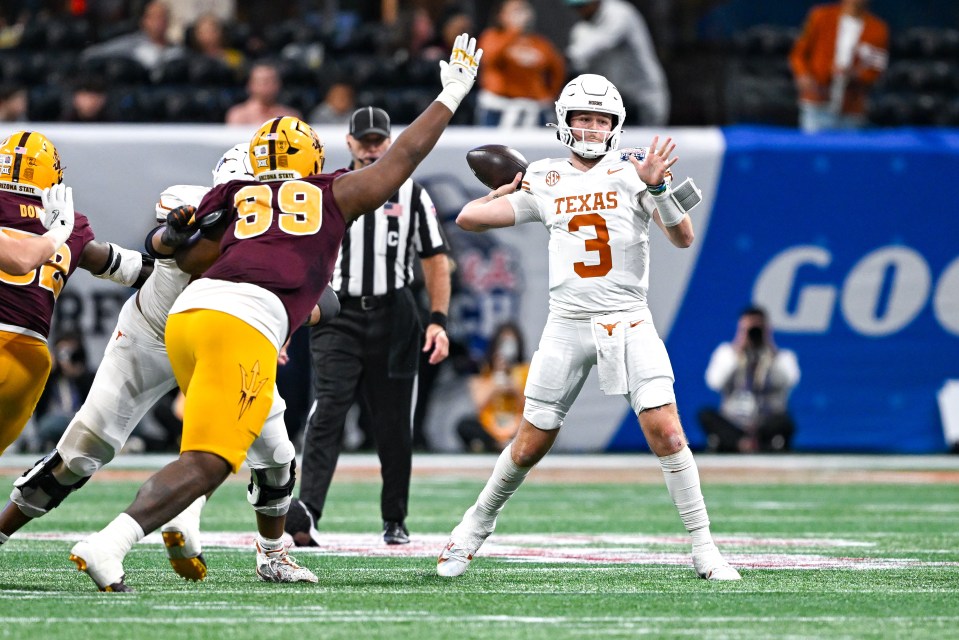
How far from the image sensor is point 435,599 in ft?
16.9

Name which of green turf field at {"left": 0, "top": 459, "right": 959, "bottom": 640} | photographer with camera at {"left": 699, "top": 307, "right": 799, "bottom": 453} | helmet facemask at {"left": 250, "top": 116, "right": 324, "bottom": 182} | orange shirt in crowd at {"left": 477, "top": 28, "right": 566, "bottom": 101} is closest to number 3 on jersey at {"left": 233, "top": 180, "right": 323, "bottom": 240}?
helmet facemask at {"left": 250, "top": 116, "right": 324, "bottom": 182}

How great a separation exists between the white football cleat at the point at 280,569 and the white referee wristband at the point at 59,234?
4.23 feet

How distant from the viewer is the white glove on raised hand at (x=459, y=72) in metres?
5.53

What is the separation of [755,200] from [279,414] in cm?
850

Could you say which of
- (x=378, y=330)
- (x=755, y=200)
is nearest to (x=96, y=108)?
(x=755, y=200)

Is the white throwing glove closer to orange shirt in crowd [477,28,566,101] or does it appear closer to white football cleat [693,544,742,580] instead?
→ white football cleat [693,544,742,580]

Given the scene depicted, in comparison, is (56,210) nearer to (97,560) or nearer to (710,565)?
(97,560)

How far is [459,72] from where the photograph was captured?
5.60 meters

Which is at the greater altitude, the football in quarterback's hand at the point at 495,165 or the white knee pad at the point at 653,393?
the football in quarterback's hand at the point at 495,165

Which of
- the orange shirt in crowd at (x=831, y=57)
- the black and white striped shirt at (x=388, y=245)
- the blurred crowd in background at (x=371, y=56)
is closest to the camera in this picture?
the black and white striped shirt at (x=388, y=245)

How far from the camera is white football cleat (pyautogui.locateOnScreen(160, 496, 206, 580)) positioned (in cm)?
554

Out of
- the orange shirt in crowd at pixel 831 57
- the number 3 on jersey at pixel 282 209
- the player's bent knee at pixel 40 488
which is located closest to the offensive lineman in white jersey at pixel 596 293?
the number 3 on jersey at pixel 282 209

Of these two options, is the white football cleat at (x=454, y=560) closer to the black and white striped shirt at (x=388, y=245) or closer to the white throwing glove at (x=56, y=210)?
the white throwing glove at (x=56, y=210)

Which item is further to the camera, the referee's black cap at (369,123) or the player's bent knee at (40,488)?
the referee's black cap at (369,123)
